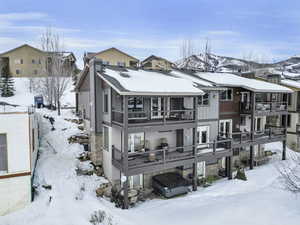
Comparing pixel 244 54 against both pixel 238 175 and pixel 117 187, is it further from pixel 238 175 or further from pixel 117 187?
pixel 117 187

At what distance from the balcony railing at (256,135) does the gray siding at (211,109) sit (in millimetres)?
1911

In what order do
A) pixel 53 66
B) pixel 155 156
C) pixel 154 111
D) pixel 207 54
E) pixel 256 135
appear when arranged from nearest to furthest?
pixel 154 111 → pixel 155 156 → pixel 256 135 → pixel 53 66 → pixel 207 54

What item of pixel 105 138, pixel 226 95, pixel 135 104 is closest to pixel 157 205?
pixel 105 138

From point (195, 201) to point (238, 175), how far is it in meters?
5.49

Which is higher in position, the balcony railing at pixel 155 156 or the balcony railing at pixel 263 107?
the balcony railing at pixel 263 107

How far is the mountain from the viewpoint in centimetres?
3828

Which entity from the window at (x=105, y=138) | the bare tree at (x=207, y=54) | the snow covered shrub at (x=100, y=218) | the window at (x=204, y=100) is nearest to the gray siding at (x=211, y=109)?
the window at (x=204, y=100)

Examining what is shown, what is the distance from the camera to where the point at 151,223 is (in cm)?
975

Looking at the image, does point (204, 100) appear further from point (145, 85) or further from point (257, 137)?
point (257, 137)

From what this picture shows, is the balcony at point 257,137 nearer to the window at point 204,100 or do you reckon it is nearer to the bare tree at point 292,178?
the bare tree at point 292,178

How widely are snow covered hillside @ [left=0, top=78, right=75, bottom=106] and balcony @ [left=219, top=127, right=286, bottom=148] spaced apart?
1104 inches

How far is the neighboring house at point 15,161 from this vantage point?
10039 mm

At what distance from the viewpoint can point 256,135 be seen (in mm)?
19656

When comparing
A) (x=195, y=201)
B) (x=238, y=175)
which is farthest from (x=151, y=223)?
(x=238, y=175)
